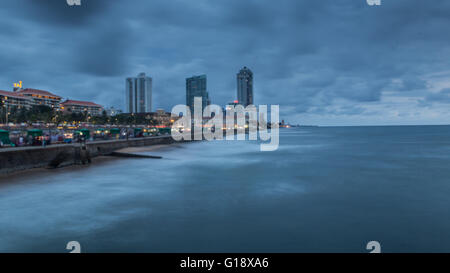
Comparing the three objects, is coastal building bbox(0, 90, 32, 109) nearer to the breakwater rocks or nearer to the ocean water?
the breakwater rocks

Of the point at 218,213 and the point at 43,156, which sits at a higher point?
the point at 43,156

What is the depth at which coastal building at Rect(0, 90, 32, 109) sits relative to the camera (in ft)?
513

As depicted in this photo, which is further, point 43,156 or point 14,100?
point 14,100

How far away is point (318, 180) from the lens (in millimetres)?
22797

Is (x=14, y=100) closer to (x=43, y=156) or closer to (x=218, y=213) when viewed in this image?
(x=43, y=156)

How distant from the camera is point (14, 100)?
561 ft

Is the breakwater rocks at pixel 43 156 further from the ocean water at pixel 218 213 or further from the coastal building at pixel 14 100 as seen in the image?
the coastal building at pixel 14 100

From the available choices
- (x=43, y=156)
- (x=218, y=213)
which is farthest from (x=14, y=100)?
(x=218, y=213)

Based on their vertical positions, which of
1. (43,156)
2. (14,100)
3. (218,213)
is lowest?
(218,213)

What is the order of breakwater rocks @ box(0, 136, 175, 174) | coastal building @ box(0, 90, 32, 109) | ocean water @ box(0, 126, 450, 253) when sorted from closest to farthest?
ocean water @ box(0, 126, 450, 253), breakwater rocks @ box(0, 136, 175, 174), coastal building @ box(0, 90, 32, 109)

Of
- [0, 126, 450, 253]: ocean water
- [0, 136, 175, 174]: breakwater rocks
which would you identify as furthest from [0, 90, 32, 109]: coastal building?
[0, 126, 450, 253]: ocean water
